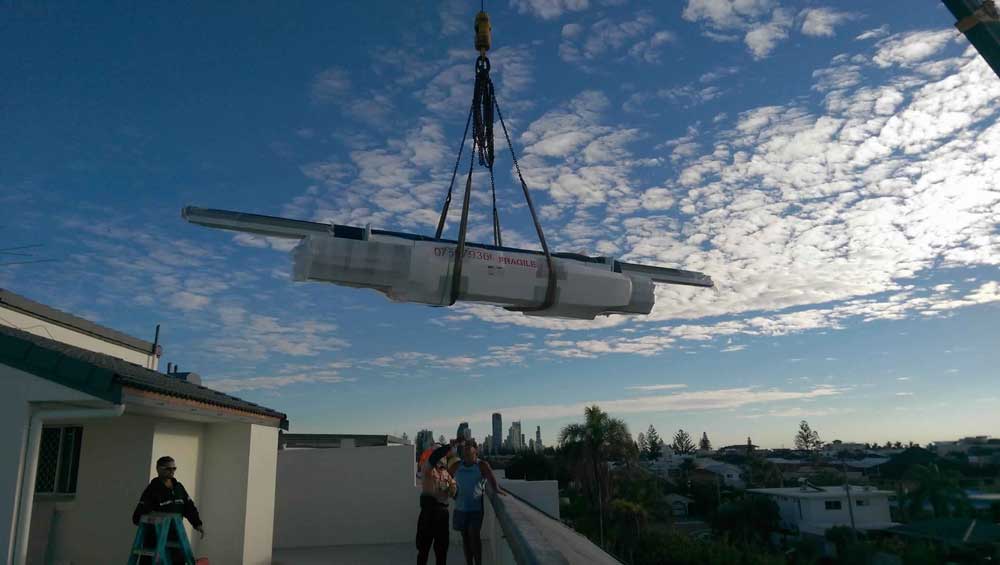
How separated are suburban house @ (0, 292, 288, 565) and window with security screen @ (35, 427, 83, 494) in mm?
13

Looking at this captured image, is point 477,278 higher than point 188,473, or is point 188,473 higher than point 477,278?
point 477,278

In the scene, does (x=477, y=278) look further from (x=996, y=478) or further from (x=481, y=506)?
(x=996, y=478)

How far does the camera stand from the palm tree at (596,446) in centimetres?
3962

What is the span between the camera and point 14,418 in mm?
6055

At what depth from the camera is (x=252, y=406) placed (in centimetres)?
1045

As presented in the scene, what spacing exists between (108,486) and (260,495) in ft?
9.11

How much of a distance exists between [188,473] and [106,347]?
4540 mm

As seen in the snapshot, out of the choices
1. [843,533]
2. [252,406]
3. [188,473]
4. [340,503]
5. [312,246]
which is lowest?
[843,533]

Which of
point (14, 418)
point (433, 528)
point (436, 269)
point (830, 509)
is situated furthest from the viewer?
point (830, 509)

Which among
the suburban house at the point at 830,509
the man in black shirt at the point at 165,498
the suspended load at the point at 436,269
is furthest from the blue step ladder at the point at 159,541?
the suburban house at the point at 830,509

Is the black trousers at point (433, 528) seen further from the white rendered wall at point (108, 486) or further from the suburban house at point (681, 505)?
the suburban house at point (681, 505)

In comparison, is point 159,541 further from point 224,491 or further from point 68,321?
point 68,321

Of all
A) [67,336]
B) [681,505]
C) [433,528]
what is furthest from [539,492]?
[681,505]

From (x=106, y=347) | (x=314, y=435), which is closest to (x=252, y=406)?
(x=106, y=347)
